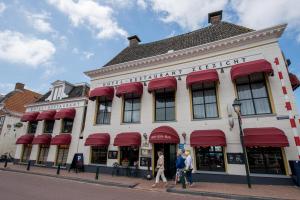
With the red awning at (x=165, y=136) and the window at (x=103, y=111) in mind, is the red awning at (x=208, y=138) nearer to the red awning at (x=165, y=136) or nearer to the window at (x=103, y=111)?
the red awning at (x=165, y=136)

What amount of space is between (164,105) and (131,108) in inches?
113

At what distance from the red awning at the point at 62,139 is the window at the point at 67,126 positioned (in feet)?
2.67

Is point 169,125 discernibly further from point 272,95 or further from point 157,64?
point 272,95

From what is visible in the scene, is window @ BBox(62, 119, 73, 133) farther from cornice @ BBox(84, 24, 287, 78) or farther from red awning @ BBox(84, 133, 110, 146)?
cornice @ BBox(84, 24, 287, 78)

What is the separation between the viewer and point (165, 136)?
11.4 metres

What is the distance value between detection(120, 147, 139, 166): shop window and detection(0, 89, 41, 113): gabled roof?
20250 millimetres

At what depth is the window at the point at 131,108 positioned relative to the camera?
1417 cm

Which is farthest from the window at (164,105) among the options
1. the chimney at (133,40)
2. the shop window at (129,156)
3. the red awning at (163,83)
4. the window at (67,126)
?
the window at (67,126)

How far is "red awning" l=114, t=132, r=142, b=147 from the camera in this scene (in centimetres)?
1252

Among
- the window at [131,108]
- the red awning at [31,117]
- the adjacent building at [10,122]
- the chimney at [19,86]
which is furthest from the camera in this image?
the chimney at [19,86]

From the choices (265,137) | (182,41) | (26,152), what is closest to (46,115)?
(26,152)

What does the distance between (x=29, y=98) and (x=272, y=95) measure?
1289 inches

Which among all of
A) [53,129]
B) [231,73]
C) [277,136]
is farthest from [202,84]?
[53,129]

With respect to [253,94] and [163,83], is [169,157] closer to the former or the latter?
[163,83]
